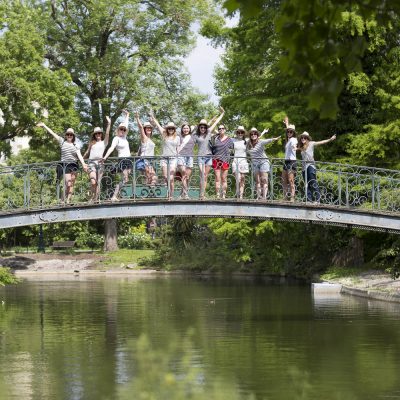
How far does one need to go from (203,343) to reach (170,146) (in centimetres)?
369

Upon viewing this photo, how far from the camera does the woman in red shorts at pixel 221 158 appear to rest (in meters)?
19.1

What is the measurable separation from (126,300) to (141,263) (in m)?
15.7

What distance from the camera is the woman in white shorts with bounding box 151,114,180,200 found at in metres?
18.8

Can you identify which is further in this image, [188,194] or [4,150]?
[4,150]

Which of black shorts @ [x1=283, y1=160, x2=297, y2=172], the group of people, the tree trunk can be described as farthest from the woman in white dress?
the tree trunk

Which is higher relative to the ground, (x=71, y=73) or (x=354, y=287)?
(x=71, y=73)

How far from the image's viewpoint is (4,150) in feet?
137

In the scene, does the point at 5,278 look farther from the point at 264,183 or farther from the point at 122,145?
the point at 264,183

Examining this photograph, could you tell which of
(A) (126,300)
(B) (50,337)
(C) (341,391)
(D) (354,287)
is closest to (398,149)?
(D) (354,287)

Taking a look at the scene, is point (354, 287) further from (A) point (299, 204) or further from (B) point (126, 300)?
(A) point (299, 204)

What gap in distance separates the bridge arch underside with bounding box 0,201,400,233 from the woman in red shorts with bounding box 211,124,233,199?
1.48 ft

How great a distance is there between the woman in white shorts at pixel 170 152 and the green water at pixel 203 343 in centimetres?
269

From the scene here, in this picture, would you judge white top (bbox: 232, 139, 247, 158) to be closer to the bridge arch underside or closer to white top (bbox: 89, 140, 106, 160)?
the bridge arch underside

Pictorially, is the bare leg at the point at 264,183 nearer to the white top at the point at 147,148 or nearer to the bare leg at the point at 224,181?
the bare leg at the point at 224,181
